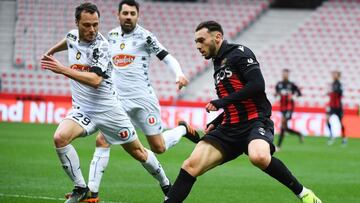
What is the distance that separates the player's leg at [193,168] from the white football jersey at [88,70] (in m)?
1.45

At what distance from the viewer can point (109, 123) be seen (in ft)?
31.7

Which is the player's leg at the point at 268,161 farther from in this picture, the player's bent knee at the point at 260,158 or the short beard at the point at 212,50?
the short beard at the point at 212,50

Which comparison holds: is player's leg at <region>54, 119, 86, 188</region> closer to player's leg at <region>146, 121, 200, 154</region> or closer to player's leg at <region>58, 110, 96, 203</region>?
player's leg at <region>58, 110, 96, 203</region>

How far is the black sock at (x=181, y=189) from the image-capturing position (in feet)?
28.0

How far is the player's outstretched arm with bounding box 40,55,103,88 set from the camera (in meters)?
8.66

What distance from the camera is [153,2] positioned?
3762 centimetres

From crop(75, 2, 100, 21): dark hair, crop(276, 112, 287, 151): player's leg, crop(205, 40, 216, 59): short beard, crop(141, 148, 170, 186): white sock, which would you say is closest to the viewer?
crop(205, 40, 216, 59): short beard

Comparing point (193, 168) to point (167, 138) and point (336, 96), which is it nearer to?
point (167, 138)

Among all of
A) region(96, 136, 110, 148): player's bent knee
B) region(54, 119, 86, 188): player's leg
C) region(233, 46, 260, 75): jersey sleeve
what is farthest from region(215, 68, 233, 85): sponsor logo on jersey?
region(96, 136, 110, 148): player's bent knee

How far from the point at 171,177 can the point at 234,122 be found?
4.89 meters

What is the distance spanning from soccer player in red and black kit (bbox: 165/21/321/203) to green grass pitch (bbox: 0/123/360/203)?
80.3 inches

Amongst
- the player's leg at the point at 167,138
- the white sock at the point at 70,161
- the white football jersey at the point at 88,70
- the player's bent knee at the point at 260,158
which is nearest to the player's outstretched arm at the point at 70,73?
the white football jersey at the point at 88,70

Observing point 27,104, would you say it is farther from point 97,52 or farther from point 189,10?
point 97,52

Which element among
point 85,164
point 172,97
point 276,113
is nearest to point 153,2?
point 172,97
